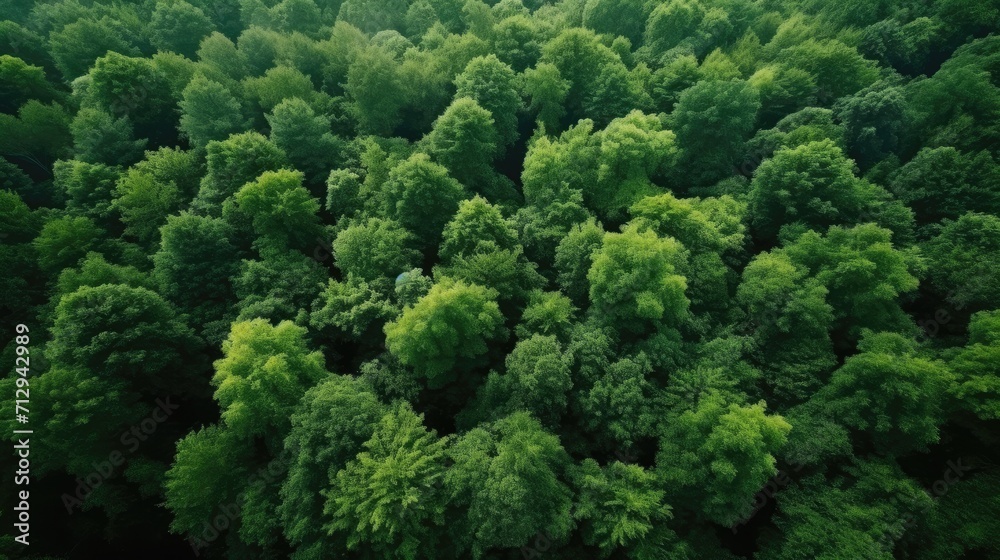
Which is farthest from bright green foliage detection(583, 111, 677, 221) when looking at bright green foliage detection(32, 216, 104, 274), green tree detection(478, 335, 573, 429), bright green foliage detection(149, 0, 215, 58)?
bright green foliage detection(149, 0, 215, 58)

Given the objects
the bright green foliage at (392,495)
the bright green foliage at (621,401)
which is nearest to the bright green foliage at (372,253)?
the bright green foliage at (392,495)

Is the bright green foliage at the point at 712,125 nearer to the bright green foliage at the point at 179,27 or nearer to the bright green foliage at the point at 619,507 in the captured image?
the bright green foliage at the point at 619,507

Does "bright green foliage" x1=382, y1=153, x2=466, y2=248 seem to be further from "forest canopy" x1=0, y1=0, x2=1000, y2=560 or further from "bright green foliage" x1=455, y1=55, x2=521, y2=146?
"bright green foliage" x1=455, y1=55, x2=521, y2=146

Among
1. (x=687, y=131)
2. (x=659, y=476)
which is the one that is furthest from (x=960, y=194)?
(x=659, y=476)

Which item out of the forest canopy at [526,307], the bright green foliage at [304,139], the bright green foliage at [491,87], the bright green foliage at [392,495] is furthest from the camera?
the bright green foliage at [491,87]

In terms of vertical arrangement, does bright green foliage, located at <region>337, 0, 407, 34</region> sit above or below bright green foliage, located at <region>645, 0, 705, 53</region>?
below

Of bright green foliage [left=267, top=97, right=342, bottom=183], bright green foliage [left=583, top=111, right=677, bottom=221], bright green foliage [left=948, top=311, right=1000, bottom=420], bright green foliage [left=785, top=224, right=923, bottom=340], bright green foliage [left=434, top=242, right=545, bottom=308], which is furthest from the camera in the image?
bright green foliage [left=267, top=97, right=342, bottom=183]

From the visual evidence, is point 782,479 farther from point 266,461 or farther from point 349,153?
point 349,153
